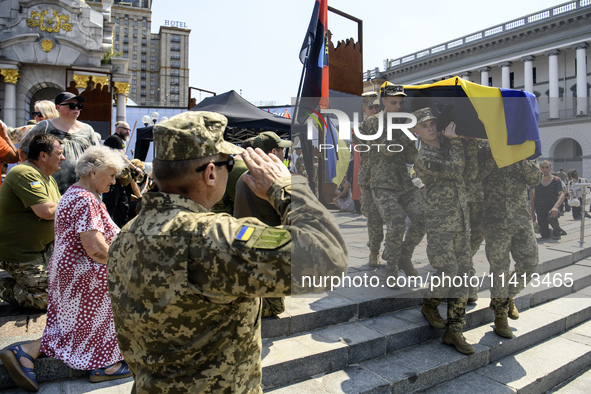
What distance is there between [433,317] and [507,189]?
1.34 m

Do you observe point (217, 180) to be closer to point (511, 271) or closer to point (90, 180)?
point (90, 180)

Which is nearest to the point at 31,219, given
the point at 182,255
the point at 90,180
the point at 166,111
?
the point at 90,180

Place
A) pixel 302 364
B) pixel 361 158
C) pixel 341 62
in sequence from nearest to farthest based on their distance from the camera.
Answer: pixel 361 158 → pixel 302 364 → pixel 341 62

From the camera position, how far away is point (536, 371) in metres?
3.43

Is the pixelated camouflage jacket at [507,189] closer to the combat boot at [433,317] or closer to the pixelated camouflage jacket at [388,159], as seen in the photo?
the pixelated camouflage jacket at [388,159]

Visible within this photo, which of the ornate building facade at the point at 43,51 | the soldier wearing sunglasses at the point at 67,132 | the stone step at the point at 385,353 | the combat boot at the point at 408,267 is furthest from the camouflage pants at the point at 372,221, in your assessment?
the ornate building facade at the point at 43,51

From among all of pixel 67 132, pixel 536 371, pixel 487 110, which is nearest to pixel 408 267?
pixel 487 110

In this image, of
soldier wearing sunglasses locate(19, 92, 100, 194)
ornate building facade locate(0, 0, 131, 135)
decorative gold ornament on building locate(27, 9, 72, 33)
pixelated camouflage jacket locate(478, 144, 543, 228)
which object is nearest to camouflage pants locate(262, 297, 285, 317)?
pixelated camouflage jacket locate(478, 144, 543, 228)

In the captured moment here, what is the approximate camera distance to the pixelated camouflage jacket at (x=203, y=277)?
1.17 m

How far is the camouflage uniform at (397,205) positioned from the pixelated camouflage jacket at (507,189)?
1.98 feet

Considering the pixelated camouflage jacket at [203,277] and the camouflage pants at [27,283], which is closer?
the pixelated camouflage jacket at [203,277]

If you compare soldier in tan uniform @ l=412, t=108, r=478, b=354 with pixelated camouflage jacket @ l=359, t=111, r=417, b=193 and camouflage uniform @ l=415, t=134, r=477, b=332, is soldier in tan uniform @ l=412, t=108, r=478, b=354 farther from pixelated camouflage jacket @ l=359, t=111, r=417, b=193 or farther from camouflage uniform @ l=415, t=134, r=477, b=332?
pixelated camouflage jacket @ l=359, t=111, r=417, b=193

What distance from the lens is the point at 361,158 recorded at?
2514mm

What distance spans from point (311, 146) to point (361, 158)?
396 mm
